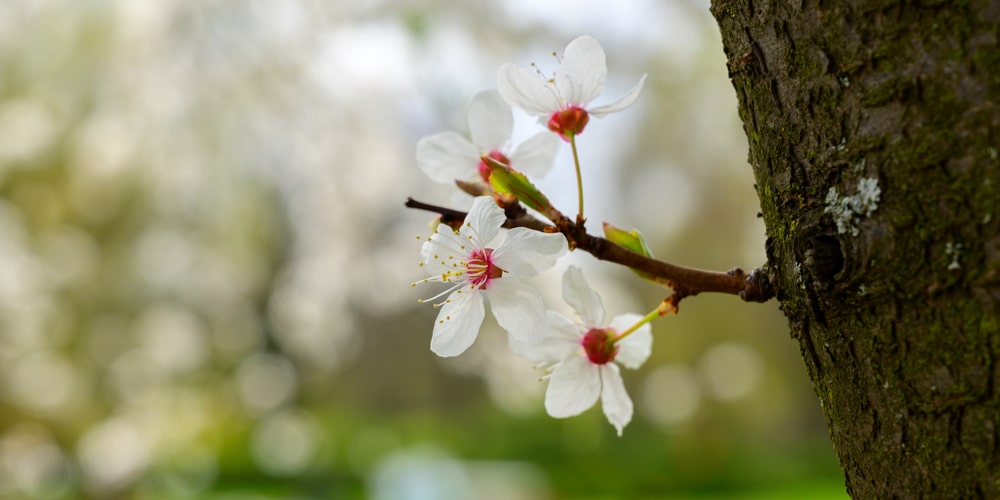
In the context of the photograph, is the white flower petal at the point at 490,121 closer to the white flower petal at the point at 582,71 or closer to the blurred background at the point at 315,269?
the white flower petal at the point at 582,71

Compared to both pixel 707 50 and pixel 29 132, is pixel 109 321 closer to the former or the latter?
pixel 29 132

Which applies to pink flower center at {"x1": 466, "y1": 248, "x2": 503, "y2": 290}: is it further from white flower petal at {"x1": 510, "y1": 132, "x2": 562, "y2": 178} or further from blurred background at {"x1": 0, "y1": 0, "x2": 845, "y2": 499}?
blurred background at {"x1": 0, "y1": 0, "x2": 845, "y2": 499}

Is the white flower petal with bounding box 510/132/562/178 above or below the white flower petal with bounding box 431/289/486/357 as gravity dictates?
above

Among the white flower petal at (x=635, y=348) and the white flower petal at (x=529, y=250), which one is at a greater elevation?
the white flower petal at (x=635, y=348)

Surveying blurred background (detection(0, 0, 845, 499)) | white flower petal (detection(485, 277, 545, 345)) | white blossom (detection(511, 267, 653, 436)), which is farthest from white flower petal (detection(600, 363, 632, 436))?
blurred background (detection(0, 0, 845, 499))

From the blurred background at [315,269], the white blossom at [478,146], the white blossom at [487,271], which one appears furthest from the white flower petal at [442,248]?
the blurred background at [315,269]
